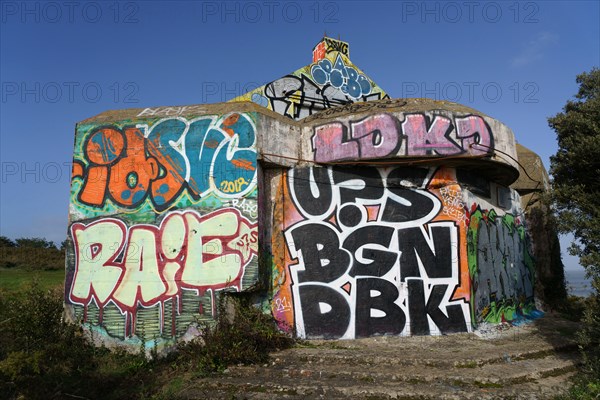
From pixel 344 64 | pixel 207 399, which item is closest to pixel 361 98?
pixel 344 64

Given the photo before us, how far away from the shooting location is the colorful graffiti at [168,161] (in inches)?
334

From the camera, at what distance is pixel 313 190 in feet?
29.4

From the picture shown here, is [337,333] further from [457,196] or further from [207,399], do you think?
[457,196]

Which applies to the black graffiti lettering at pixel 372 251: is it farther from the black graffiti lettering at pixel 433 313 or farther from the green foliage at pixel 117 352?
the green foliage at pixel 117 352

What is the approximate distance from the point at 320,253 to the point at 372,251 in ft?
3.46

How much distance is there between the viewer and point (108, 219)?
8.73 meters

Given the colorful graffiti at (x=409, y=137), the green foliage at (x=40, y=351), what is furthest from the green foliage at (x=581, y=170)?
the green foliage at (x=40, y=351)

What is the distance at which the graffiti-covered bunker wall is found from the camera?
8.30 metres

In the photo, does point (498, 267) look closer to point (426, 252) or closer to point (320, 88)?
point (426, 252)

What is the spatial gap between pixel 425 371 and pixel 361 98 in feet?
41.7

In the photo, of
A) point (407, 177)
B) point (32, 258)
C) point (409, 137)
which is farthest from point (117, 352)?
point (32, 258)

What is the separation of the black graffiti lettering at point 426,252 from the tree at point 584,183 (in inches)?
82.9

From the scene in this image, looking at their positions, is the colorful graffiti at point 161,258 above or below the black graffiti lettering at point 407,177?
below

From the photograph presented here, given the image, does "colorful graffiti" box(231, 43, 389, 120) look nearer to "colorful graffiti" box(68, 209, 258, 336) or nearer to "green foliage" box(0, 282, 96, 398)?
"colorful graffiti" box(68, 209, 258, 336)
